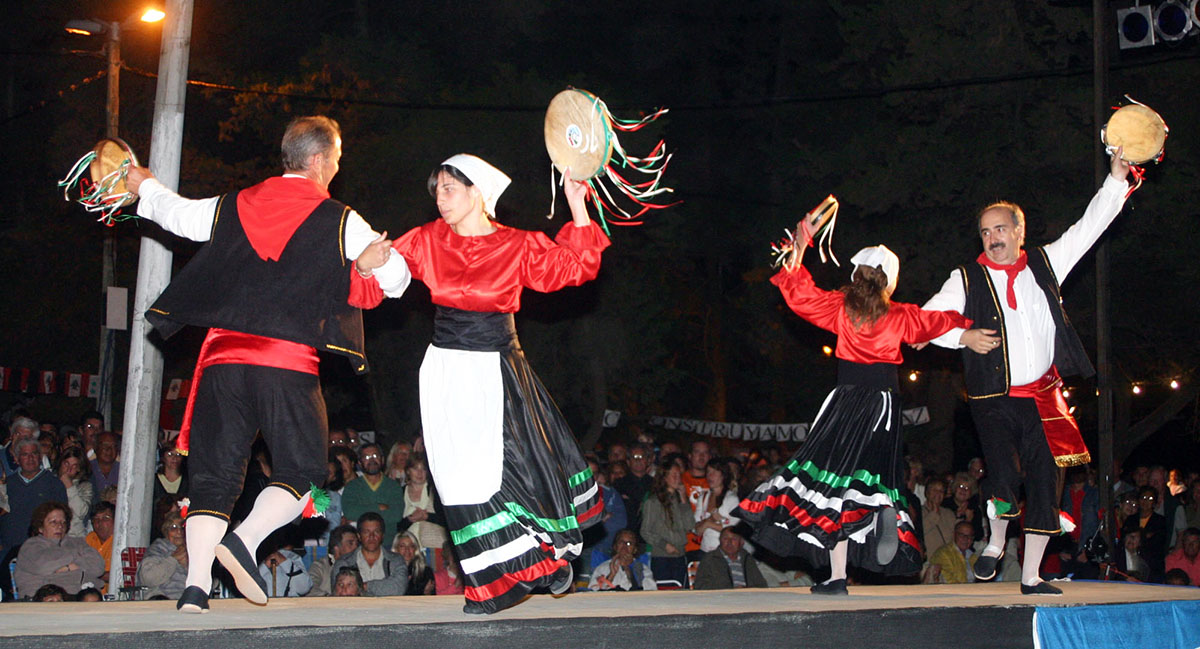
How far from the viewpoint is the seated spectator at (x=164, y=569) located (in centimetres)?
727

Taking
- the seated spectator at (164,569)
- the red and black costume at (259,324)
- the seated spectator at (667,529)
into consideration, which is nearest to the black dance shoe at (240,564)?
the red and black costume at (259,324)

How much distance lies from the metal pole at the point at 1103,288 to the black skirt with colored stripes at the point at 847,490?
5.90 metres

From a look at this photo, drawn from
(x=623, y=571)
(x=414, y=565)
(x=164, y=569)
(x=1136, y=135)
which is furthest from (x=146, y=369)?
(x=1136, y=135)

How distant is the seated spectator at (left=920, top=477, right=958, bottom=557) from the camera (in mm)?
10211

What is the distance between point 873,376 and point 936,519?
4950 millimetres

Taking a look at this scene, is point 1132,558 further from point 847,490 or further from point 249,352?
point 249,352

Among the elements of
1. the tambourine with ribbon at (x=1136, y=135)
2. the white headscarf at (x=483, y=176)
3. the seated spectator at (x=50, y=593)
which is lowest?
the seated spectator at (x=50, y=593)

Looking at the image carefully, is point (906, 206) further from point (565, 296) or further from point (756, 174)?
point (756, 174)

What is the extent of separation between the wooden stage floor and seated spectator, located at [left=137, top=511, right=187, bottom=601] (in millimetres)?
2293

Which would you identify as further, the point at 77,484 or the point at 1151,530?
the point at 1151,530

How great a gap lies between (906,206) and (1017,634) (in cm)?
1132

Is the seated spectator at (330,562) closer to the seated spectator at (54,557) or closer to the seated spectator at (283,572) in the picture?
the seated spectator at (283,572)

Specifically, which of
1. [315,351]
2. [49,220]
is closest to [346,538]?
[315,351]

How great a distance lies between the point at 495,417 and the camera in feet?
15.0
